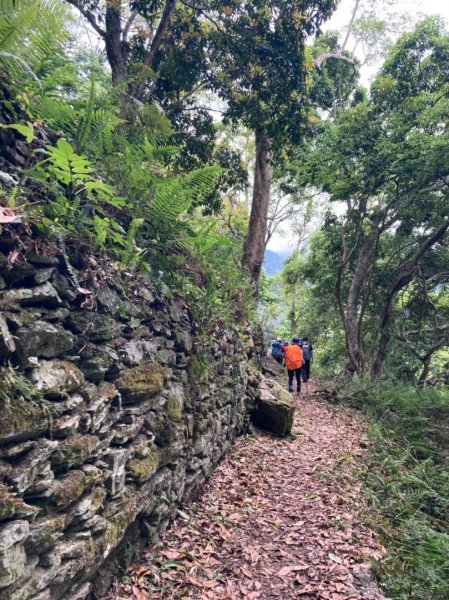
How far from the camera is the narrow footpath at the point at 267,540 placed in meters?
3.12

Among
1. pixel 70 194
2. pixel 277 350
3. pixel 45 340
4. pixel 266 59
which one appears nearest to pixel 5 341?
pixel 45 340

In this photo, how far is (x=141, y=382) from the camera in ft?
10.5

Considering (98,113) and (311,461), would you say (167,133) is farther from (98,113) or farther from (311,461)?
(311,461)

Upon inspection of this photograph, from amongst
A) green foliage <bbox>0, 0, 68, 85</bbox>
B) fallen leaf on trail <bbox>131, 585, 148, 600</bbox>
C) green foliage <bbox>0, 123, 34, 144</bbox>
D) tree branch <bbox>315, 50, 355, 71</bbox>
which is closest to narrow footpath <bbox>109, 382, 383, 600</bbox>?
A: fallen leaf on trail <bbox>131, 585, 148, 600</bbox>

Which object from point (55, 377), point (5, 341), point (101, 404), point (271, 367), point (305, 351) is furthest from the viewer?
point (271, 367)

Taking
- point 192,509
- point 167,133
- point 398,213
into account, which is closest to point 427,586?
point 192,509

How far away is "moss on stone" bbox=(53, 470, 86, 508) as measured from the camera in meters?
2.23

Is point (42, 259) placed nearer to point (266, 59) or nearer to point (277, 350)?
point (266, 59)

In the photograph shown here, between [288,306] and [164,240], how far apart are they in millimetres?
25208

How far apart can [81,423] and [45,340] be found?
590 millimetres

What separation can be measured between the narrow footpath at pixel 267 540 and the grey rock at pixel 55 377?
1.61 meters

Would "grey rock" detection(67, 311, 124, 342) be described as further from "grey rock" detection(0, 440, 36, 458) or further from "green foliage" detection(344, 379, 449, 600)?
"green foliage" detection(344, 379, 449, 600)

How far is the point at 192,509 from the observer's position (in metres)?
4.19

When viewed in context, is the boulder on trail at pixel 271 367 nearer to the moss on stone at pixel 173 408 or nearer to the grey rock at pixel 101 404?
the moss on stone at pixel 173 408
